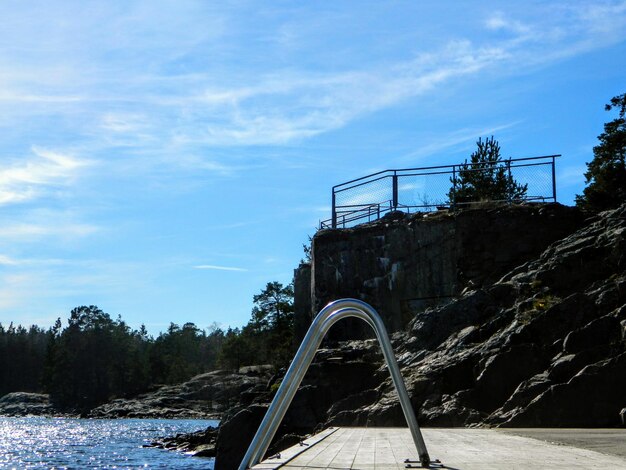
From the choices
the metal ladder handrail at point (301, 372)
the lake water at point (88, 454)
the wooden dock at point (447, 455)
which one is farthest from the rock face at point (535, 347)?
the lake water at point (88, 454)

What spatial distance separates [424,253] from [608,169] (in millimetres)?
12176

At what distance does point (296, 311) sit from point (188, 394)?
79825mm

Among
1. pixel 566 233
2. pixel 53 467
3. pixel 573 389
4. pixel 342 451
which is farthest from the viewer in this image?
pixel 53 467

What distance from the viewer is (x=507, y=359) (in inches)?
761

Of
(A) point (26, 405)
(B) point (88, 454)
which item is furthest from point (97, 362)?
(B) point (88, 454)

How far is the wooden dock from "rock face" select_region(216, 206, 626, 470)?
5.54 meters

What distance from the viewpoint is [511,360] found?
19.3 metres

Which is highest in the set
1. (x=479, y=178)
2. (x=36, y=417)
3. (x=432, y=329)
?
(x=479, y=178)

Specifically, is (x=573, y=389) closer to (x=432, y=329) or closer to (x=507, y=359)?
(x=507, y=359)

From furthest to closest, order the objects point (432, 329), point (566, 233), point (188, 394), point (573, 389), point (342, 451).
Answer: point (188, 394)
point (566, 233)
point (432, 329)
point (573, 389)
point (342, 451)

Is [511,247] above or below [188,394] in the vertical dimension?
above

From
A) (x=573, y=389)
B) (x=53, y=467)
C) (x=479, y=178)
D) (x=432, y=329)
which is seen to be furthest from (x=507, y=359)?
(x=53, y=467)

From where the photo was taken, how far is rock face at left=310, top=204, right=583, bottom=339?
28.8 m

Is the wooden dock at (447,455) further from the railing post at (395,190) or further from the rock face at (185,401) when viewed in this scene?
the rock face at (185,401)
